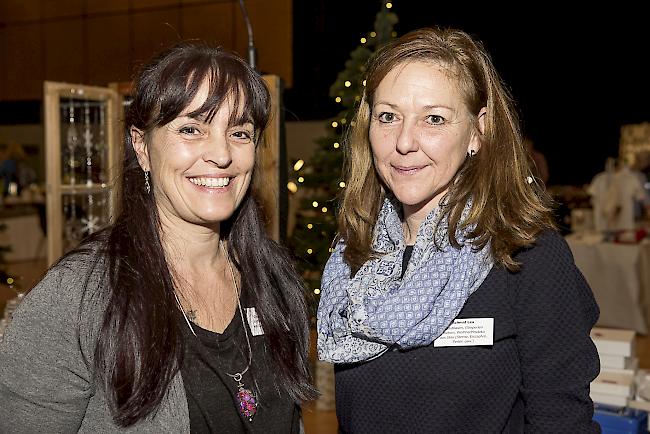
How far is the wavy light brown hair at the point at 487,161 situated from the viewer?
1.51 m

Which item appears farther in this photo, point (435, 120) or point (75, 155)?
point (75, 155)

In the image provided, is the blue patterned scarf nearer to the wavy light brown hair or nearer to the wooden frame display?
the wavy light brown hair

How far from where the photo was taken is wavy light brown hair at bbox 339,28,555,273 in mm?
1510

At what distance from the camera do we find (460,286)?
1502 mm

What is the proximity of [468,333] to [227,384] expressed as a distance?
0.57m

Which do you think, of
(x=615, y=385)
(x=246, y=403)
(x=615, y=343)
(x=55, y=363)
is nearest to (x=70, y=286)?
(x=55, y=363)

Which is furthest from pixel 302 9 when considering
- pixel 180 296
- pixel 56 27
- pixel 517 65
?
pixel 180 296

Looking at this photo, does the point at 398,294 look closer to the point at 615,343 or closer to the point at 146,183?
the point at 146,183

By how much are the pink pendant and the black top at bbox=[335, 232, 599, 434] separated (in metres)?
0.29

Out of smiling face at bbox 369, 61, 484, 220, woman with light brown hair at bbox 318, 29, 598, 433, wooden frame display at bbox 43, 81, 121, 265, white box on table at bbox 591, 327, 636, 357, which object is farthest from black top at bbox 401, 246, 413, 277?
wooden frame display at bbox 43, 81, 121, 265

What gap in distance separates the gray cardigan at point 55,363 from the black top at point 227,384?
0.11m

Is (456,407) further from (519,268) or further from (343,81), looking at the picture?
(343,81)

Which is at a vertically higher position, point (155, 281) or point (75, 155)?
point (75, 155)

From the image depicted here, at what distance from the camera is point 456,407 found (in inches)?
58.6
